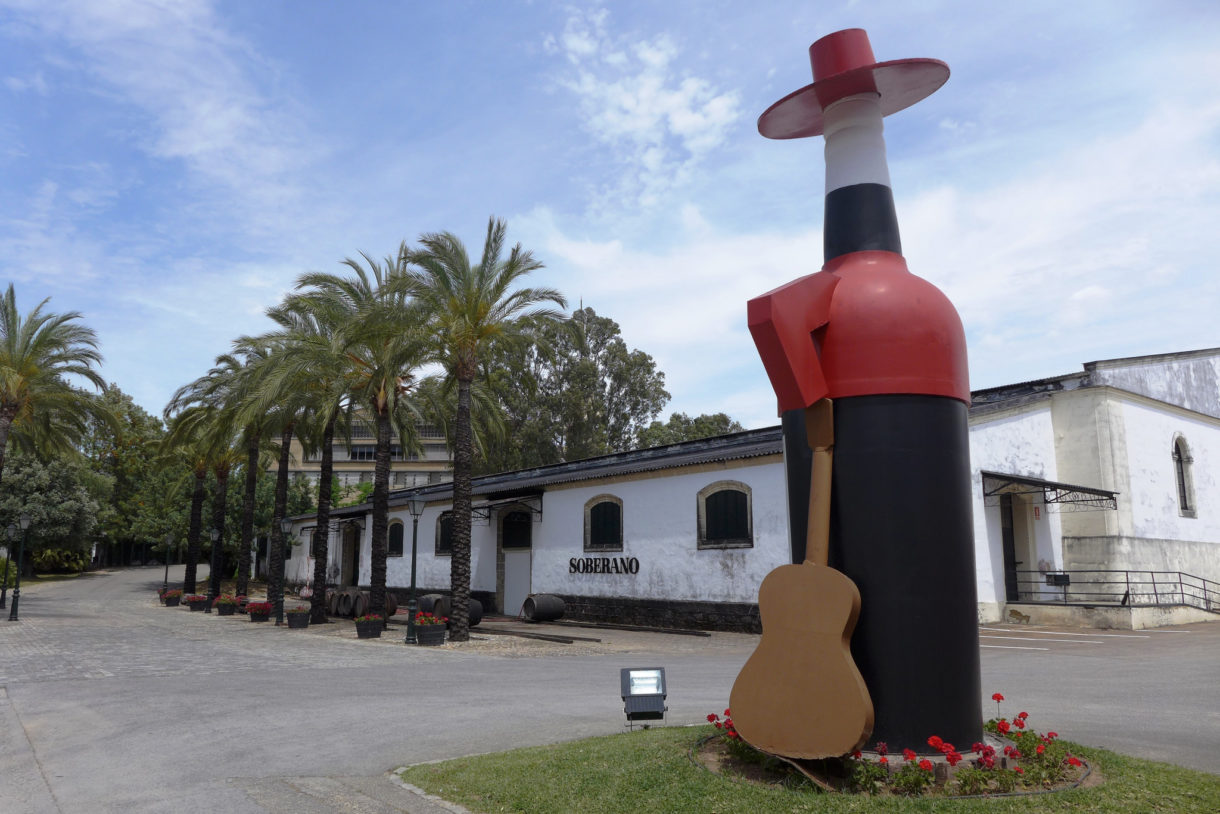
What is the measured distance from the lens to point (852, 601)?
5461 millimetres

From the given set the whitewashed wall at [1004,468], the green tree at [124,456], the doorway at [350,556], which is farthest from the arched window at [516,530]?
the green tree at [124,456]

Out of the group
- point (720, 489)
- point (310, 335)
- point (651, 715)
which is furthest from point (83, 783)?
point (310, 335)

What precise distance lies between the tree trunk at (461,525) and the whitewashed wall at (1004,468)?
1125 centimetres

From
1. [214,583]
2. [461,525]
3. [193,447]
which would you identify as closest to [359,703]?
[461,525]

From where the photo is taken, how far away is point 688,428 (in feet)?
188

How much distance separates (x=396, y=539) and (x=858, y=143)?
32398 millimetres

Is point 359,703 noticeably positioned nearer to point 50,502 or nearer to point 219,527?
point 219,527

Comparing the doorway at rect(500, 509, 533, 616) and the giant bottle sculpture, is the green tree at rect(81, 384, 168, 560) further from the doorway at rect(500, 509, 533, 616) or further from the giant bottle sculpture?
the giant bottle sculpture

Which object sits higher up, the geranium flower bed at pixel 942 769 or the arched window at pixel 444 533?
the arched window at pixel 444 533

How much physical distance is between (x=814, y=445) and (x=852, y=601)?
109 cm

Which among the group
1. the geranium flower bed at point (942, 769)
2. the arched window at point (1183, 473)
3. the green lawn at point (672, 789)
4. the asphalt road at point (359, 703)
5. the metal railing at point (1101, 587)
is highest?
the arched window at point (1183, 473)

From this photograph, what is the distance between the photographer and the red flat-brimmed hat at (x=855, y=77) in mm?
6309

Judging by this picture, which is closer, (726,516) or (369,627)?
(369,627)

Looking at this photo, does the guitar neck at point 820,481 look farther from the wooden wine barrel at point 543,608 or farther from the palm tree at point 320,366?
the wooden wine barrel at point 543,608
